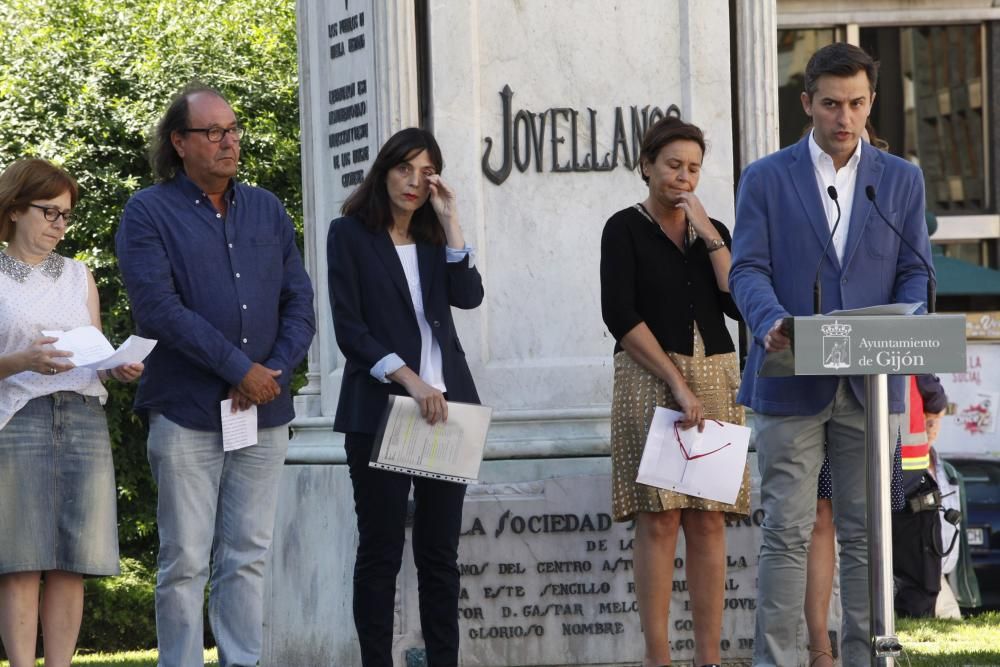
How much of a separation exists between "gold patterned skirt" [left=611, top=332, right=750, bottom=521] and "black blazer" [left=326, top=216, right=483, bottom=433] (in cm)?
56

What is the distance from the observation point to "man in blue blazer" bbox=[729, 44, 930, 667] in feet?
19.0

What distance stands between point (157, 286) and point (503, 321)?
209 centimetres

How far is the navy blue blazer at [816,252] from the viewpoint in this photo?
19.0ft

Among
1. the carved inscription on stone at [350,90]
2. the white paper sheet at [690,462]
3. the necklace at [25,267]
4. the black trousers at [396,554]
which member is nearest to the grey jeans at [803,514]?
the white paper sheet at [690,462]

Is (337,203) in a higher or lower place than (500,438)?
higher

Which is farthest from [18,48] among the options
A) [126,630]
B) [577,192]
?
[577,192]

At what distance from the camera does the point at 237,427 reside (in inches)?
235

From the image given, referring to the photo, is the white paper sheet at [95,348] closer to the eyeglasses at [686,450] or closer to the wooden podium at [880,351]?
the eyeglasses at [686,450]

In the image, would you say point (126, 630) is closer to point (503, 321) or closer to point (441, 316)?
point (503, 321)

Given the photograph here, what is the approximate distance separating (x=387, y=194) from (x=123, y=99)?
1216cm

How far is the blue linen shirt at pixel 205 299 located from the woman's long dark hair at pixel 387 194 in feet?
1.17

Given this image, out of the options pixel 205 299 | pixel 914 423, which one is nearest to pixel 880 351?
pixel 205 299

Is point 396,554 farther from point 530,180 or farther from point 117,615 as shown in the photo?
point 117,615

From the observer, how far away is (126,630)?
15.7 meters
